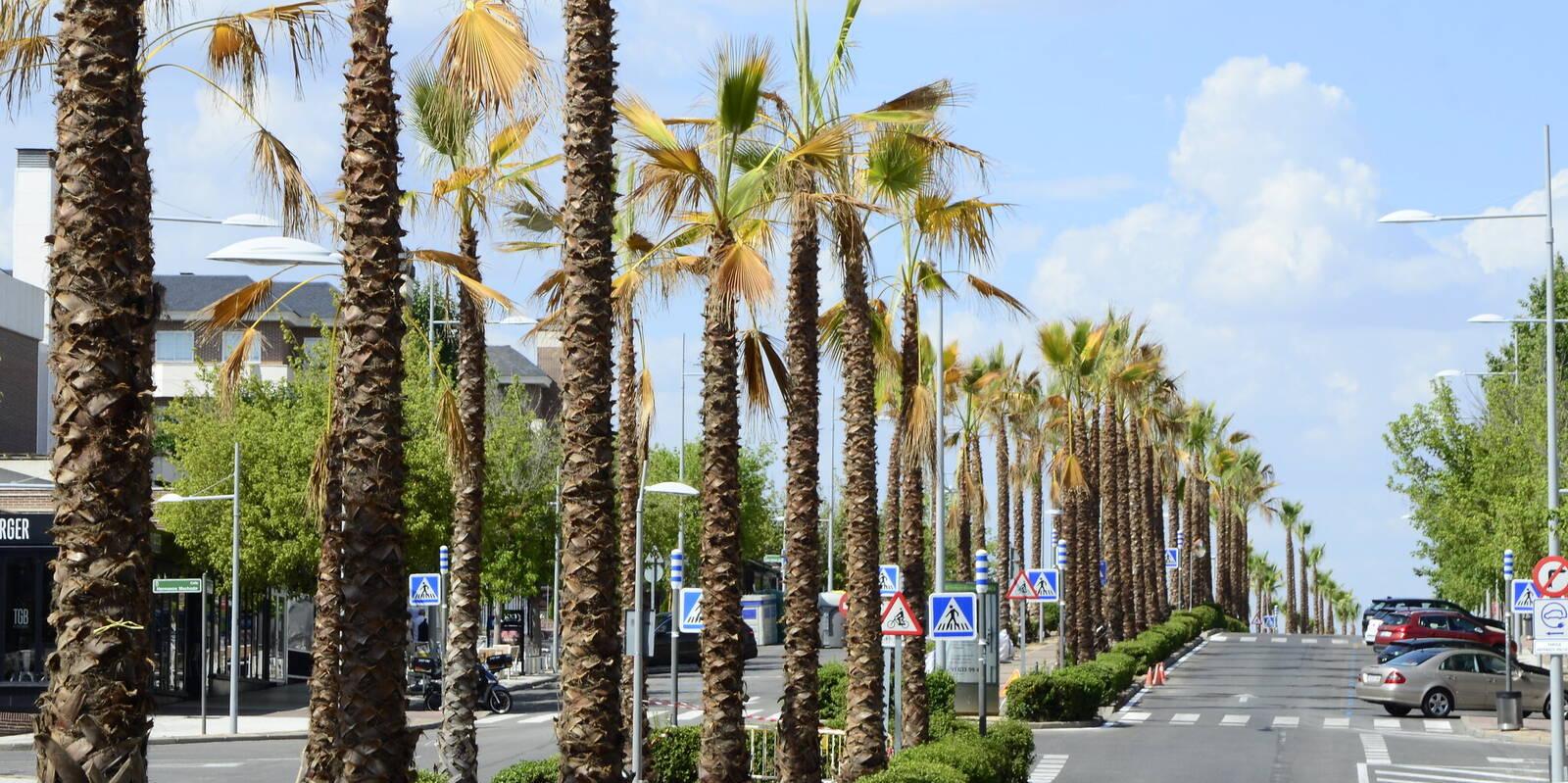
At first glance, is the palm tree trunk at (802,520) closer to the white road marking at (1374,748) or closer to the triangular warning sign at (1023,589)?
the white road marking at (1374,748)

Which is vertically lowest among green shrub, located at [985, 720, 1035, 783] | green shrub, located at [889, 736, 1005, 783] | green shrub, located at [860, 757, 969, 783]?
green shrub, located at [985, 720, 1035, 783]

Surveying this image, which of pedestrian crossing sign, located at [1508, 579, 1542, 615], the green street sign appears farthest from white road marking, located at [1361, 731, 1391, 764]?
the green street sign

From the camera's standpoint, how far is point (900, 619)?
23562 millimetres

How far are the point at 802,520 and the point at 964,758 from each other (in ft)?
9.64

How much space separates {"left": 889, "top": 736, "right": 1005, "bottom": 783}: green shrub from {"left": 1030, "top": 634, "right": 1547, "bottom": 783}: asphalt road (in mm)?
6486

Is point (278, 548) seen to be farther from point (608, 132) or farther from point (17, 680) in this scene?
point (608, 132)

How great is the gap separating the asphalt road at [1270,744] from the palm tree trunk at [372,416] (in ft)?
54.9

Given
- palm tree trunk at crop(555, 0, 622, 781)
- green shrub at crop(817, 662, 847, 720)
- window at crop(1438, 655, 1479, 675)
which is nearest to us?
palm tree trunk at crop(555, 0, 622, 781)

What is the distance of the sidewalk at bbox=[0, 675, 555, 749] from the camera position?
3578 cm

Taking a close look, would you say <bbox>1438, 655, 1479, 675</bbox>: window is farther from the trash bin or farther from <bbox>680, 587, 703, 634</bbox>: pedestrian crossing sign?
<bbox>680, 587, 703, 634</bbox>: pedestrian crossing sign

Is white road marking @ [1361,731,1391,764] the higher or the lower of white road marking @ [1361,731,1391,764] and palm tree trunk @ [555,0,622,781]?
the lower

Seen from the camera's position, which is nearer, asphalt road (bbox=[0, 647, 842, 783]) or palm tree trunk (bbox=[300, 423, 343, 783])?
palm tree trunk (bbox=[300, 423, 343, 783])

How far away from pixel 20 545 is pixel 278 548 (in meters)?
5.64

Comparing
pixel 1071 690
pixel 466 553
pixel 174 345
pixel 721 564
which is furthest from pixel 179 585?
pixel 174 345
